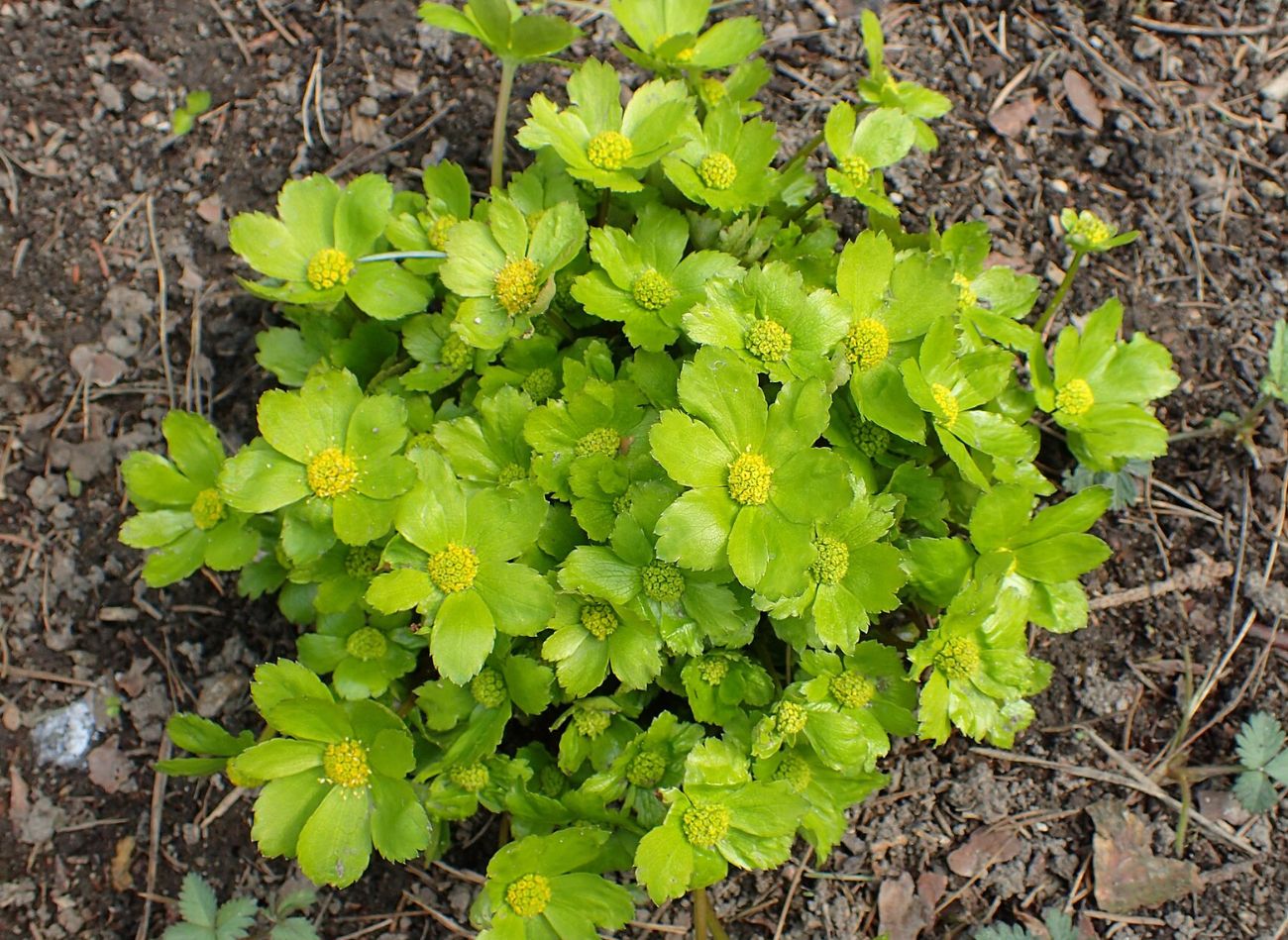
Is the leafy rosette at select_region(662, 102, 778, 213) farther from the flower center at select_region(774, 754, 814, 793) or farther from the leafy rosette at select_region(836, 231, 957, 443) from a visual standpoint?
the flower center at select_region(774, 754, 814, 793)

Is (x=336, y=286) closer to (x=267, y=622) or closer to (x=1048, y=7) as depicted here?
(x=267, y=622)

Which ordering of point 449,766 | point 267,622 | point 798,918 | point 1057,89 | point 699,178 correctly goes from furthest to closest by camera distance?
point 1057,89 → point 267,622 → point 798,918 → point 699,178 → point 449,766

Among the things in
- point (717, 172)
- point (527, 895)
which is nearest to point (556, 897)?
point (527, 895)

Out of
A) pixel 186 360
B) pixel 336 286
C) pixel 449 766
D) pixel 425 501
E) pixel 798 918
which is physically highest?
pixel 336 286

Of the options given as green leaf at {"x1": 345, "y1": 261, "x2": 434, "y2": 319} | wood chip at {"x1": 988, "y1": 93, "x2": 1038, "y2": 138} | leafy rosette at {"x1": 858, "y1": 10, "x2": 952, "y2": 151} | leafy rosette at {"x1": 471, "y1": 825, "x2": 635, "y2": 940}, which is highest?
leafy rosette at {"x1": 858, "y1": 10, "x2": 952, "y2": 151}

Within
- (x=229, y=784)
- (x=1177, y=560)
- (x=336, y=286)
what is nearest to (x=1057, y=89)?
(x=1177, y=560)

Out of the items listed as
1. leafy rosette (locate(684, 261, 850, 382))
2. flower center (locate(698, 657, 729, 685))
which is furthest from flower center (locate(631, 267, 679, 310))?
flower center (locate(698, 657, 729, 685))
